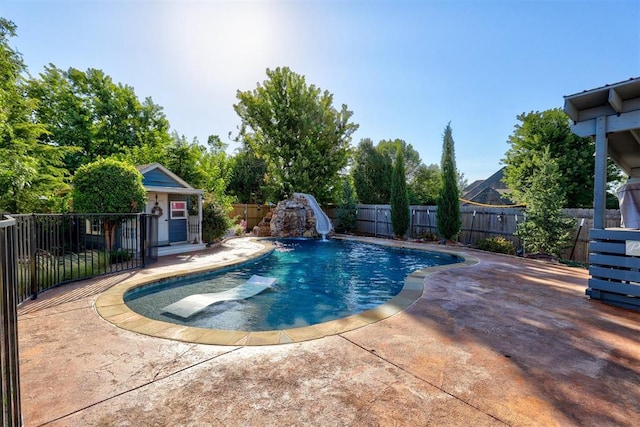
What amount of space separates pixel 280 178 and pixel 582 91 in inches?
631

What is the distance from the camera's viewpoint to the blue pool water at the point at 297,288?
14.9 ft

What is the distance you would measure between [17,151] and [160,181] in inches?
138

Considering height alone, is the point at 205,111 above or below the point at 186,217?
above

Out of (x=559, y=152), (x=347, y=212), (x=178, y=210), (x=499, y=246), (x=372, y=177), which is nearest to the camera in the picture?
(x=499, y=246)

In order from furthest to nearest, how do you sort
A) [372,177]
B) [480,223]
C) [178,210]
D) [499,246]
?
[372,177], [480,223], [178,210], [499,246]

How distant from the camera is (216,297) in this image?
207 inches

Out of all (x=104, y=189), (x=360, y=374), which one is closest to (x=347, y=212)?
(x=104, y=189)

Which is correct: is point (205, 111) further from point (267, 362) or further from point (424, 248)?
point (267, 362)

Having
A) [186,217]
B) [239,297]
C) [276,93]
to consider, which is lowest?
[239,297]

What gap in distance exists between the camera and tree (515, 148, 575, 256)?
8.34 meters

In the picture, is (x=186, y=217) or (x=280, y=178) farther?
(x=280, y=178)

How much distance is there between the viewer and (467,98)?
40.1ft

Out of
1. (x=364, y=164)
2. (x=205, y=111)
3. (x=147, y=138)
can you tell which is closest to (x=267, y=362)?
(x=205, y=111)

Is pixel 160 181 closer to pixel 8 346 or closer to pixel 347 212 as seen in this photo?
pixel 8 346
